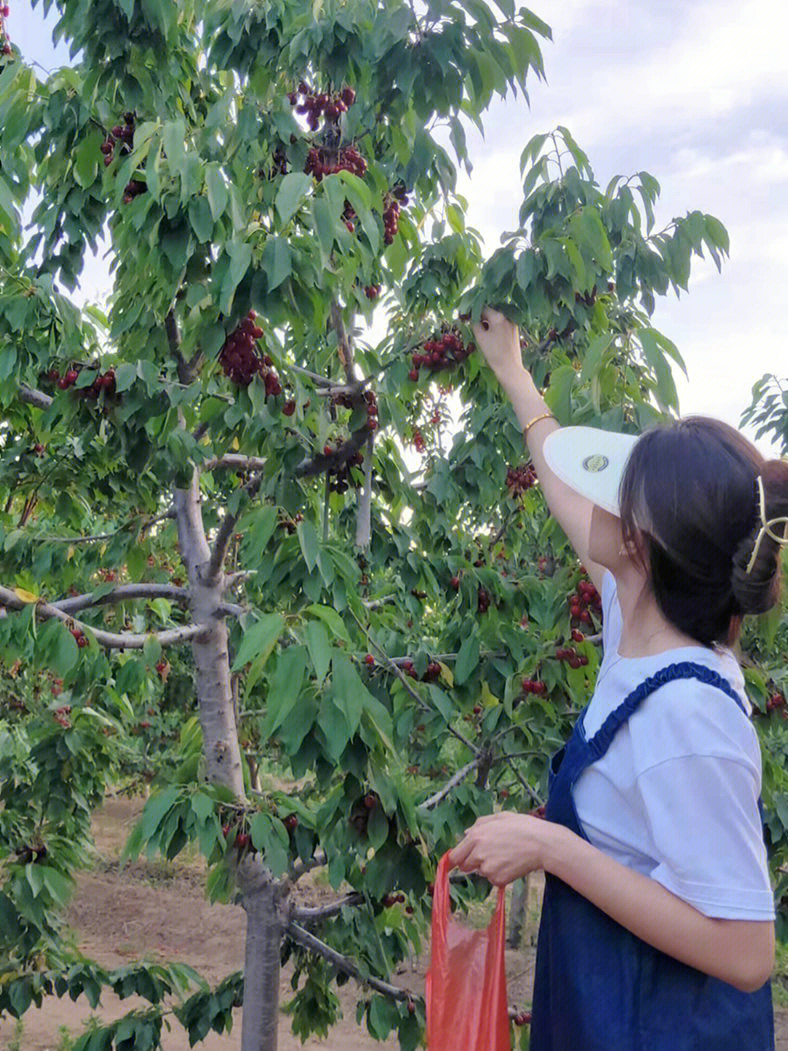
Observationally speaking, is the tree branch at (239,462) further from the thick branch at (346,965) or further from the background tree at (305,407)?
the thick branch at (346,965)

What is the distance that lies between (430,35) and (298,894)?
7433 mm

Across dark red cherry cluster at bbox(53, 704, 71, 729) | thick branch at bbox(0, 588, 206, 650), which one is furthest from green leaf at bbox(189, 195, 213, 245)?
dark red cherry cluster at bbox(53, 704, 71, 729)

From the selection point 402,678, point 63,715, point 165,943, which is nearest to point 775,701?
point 402,678

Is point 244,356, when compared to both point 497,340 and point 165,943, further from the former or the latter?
point 165,943

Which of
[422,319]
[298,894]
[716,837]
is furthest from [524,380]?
[298,894]

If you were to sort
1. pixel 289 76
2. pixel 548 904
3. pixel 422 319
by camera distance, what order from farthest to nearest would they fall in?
pixel 422 319, pixel 289 76, pixel 548 904

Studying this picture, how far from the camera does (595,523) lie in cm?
126

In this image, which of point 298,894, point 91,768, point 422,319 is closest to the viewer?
point 422,319

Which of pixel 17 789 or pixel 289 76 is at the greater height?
pixel 289 76

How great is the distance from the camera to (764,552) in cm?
106

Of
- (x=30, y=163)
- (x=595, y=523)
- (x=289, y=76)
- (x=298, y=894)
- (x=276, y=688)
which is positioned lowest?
(x=298, y=894)

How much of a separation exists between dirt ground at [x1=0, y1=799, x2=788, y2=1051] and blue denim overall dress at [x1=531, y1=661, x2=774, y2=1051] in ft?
12.0

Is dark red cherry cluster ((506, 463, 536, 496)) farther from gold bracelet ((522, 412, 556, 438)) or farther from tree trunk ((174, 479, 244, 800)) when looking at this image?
gold bracelet ((522, 412, 556, 438))

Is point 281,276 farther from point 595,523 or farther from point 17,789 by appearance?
point 17,789
